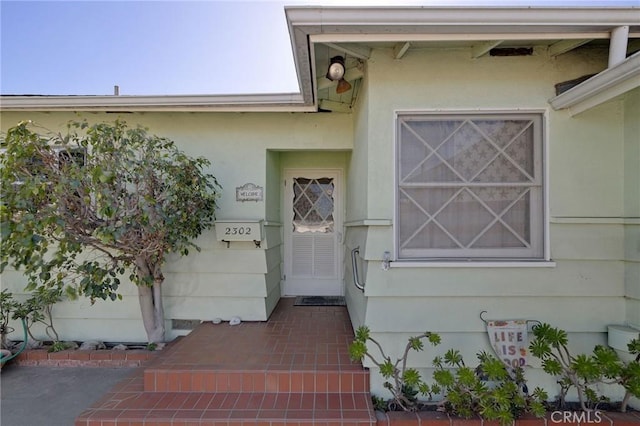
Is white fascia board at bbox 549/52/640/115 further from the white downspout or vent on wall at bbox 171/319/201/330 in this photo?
vent on wall at bbox 171/319/201/330

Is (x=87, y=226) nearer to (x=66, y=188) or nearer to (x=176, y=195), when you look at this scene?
(x=66, y=188)

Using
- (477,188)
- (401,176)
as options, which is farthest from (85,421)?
(477,188)

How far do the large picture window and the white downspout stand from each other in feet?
2.00

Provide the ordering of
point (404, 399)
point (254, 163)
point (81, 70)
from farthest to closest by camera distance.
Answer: point (81, 70) < point (254, 163) < point (404, 399)

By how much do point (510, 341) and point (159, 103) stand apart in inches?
177

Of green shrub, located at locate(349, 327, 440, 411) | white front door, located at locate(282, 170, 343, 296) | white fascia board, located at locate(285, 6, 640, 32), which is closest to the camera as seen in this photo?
white fascia board, located at locate(285, 6, 640, 32)

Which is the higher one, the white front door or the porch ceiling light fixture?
the porch ceiling light fixture

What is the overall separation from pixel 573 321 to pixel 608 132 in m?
1.74

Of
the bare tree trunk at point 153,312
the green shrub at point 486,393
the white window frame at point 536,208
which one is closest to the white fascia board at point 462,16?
the white window frame at point 536,208

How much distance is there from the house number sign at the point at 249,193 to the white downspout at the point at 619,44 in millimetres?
3596

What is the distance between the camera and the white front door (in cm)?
476

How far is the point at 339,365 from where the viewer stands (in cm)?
269

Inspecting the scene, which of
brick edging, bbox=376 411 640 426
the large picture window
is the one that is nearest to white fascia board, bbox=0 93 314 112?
the large picture window

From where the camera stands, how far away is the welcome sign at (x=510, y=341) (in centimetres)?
254
